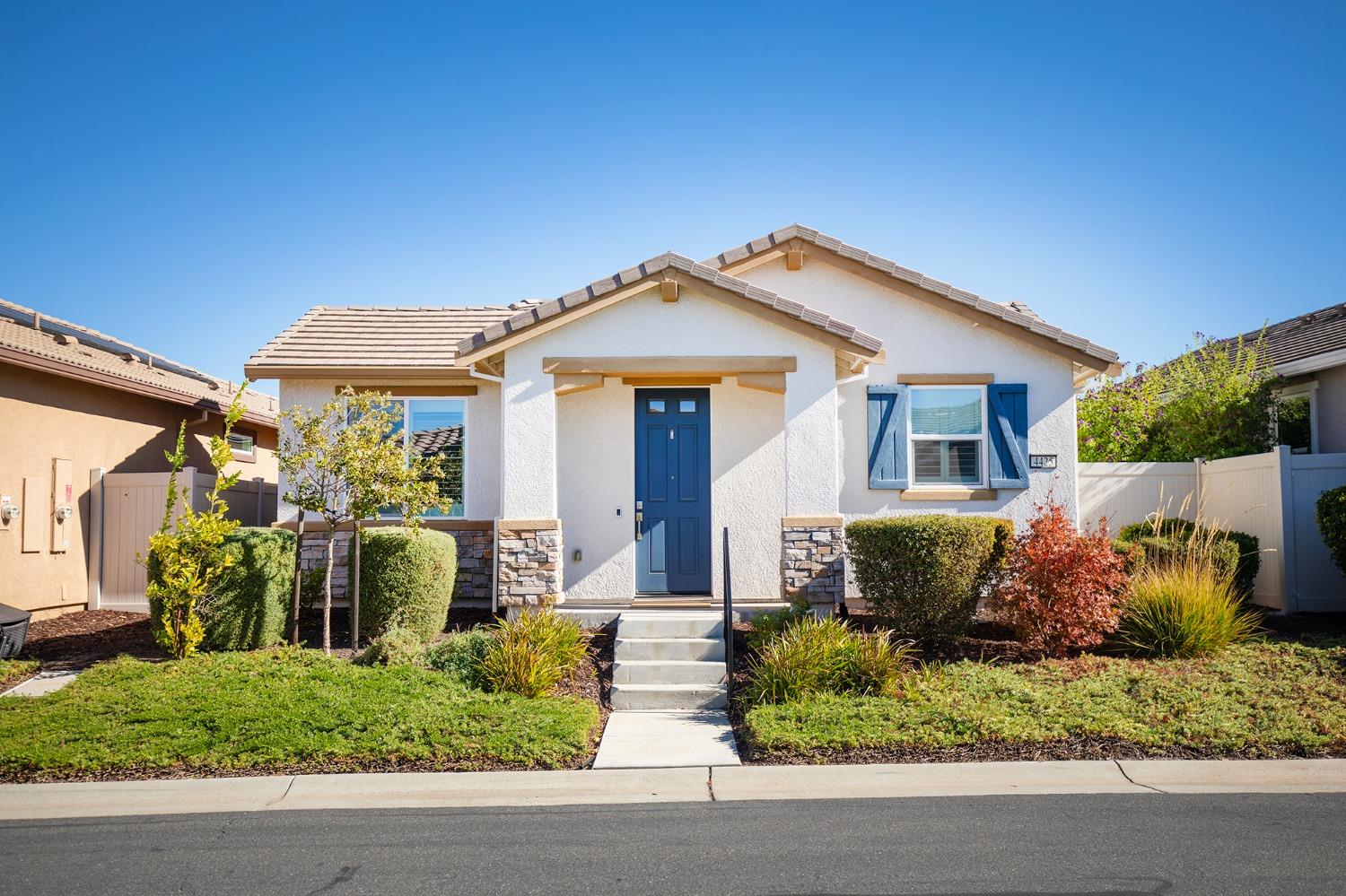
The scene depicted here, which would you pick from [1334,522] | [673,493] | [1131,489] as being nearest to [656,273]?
[673,493]

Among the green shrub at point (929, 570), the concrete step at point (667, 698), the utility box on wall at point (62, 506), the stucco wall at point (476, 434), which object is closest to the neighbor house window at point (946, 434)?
the green shrub at point (929, 570)

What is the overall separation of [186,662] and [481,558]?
4.19 meters

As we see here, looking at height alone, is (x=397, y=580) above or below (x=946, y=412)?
below

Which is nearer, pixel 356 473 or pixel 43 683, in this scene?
pixel 43 683

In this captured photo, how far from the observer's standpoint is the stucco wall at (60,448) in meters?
11.2

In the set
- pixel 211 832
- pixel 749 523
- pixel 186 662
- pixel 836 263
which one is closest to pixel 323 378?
pixel 186 662

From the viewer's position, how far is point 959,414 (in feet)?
39.2

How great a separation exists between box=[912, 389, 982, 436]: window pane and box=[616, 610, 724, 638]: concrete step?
4.21m

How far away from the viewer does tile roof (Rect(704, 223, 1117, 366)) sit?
1162 centimetres

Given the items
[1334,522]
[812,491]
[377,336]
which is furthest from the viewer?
[377,336]

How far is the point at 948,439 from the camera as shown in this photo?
11.9 metres

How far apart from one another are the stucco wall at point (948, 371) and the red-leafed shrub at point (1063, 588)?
268cm

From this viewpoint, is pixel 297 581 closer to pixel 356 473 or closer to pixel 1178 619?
pixel 356 473

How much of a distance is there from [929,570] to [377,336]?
27.4 feet
